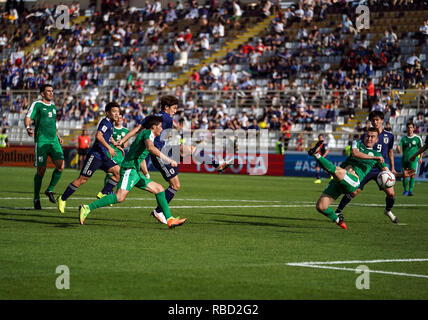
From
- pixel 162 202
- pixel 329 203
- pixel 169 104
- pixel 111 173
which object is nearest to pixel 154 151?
pixel 162 202

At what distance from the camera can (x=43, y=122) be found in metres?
15.9

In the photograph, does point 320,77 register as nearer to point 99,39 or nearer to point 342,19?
point 342,19

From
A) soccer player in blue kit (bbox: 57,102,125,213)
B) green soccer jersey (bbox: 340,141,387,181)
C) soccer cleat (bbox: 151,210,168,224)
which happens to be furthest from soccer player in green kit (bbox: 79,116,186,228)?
green soccer jersey (bbox: 340,141,387,181)

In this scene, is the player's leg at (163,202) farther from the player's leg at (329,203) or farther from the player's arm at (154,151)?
the player's leg at (329,203)

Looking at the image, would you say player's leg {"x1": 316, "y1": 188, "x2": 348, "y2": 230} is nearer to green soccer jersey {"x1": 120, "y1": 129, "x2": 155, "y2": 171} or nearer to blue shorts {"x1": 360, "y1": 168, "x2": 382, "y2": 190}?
blue shorts {"x1": 360, "y1": 168, "x2": 382, "y2": 190}

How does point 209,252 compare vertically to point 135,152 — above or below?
below

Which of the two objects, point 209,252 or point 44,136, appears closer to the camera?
point 209,252

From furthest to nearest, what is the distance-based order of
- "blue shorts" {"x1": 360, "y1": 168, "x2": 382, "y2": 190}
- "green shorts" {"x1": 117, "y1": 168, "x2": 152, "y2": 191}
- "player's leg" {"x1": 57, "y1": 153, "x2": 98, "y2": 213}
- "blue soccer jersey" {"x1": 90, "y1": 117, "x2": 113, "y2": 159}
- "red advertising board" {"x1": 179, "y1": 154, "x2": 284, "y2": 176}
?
→ "red advertising board" {"x1": 179, "y1": 154, "x2": 284, "y2": 176} → "blue soccer jersey" {"x1": 90, "y1": 117, "x2": 113, "y2": 159} → "player's leg" {"x1": 57, "y1": 153, "x2": 98, "y2": 213} → "blue shorts" {"x1": 360, "y1": 168, "x2": 382, "y2": 190} → "green shorts" {"x1": 117, "y1": 168, "x2": 152, "y2": 191}

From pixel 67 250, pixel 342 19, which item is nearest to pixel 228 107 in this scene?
pixel 342 19

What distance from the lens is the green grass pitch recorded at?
7.39 m

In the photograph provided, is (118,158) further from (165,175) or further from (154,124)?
(154,124)

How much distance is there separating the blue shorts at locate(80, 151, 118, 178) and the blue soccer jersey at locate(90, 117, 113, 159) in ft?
0.23

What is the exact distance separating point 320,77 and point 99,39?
1797cm

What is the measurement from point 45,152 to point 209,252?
6.98 metres
